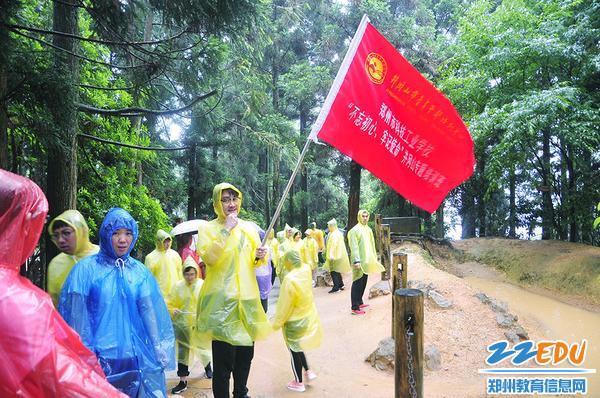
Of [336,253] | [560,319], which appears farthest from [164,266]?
[560,319]

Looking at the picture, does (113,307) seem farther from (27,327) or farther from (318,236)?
(318,236)

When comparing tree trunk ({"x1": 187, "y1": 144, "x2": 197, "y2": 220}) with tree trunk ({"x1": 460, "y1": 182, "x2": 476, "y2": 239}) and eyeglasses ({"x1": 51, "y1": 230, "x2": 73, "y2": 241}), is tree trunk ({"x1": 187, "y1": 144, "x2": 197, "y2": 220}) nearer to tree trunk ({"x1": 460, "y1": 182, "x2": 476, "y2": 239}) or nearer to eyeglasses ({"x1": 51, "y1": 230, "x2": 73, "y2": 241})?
tree trunk ({"x1": 460, "y1": 182, "x2": 476, "y2": 239})

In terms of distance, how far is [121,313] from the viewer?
2713 millimetres

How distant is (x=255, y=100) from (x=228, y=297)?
1028 centimetres

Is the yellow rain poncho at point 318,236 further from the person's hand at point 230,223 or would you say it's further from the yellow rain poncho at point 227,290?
the person's hand at point 230,223

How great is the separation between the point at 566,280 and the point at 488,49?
7494mm

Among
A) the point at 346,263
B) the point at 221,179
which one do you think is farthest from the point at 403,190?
the point at 221,179

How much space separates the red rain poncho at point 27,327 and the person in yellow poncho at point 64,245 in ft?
5.94

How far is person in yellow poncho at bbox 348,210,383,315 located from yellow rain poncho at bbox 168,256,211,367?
4377 millimetres

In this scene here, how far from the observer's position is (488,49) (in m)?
13.4

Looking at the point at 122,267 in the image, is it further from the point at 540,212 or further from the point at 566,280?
the point at 540,212

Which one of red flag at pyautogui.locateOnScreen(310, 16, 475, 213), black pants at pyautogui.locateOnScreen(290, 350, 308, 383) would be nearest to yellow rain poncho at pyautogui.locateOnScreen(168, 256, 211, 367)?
black pants at pyautogui.locateOnScreen(290, 350, 308, 383)

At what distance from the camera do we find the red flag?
3.74 m

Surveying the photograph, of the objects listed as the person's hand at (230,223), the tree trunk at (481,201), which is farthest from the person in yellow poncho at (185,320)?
the tree trunk at (481,201)
